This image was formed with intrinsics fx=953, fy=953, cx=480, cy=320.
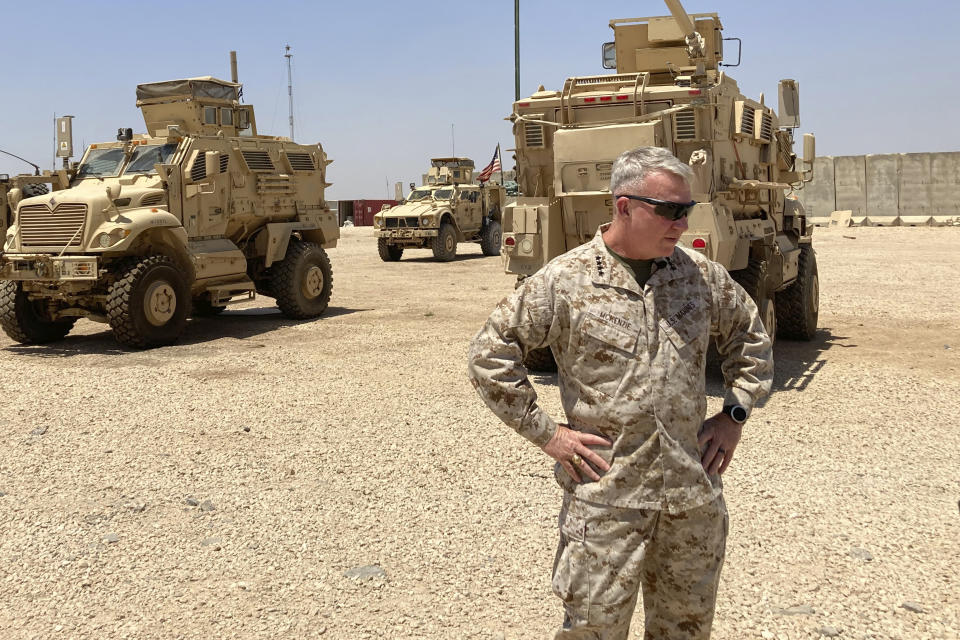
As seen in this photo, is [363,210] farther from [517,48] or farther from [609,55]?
[609,55]

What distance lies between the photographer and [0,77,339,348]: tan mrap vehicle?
995 cm

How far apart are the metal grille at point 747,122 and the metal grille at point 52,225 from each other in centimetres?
667

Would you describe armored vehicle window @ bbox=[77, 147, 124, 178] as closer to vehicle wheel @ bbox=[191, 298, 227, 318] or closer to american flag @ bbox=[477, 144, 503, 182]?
vehicle wheel @ bbox=[191, 298, 227, 318]

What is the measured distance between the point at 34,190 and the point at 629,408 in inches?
422

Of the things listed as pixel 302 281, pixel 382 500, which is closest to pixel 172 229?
pixel 302 281

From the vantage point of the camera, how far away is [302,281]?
12.7 m

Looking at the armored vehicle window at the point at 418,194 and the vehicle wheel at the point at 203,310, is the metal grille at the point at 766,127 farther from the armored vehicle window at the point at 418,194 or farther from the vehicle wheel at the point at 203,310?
the armored vehicle window at the point at 418,194

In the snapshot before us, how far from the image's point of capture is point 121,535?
15.0 feet

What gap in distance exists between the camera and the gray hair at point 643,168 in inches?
99.9

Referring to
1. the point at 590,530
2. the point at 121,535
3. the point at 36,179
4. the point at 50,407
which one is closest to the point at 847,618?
the point at 590,530

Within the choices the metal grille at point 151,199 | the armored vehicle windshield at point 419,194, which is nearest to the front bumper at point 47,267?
the metal grille at point 151,199

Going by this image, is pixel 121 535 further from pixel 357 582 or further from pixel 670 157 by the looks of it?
pixel 670 157

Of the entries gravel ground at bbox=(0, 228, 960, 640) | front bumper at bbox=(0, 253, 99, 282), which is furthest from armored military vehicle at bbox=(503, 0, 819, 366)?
front bumper at bbox=(0, 253, 99, 282)

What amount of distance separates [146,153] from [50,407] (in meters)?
4.75
